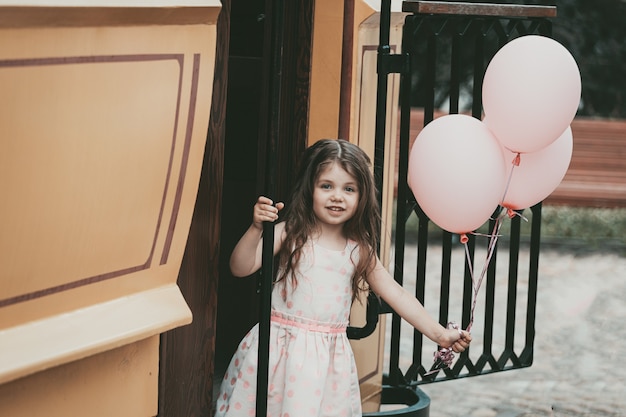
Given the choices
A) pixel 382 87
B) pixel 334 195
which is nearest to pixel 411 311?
pixel 334 195

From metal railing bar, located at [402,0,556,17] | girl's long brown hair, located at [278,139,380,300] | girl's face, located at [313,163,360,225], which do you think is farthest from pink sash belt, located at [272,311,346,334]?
metal railing bar, located at [402,0,556,17]

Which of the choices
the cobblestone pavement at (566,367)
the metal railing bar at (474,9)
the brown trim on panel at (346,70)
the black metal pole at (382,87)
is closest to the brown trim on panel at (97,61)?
the black metal pole at (382,87)

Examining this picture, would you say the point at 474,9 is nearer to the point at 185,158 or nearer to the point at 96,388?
the point at 185,158

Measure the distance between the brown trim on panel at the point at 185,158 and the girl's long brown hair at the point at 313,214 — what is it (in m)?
0.44

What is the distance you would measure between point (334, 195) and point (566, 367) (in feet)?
10.1

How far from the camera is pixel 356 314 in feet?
13.8

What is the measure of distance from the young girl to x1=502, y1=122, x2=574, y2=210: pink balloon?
0.52m

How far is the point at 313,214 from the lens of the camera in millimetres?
3508

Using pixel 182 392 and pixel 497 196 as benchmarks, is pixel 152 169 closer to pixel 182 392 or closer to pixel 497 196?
pixel 182 392

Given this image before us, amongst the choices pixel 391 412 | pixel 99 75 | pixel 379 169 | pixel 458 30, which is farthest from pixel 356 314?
pixel 99 75

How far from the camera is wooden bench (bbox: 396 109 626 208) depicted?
8.87 metres

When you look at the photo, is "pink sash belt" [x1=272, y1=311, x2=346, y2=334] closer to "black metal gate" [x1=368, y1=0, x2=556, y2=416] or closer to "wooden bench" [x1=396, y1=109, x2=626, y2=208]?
"black metal gate" [x1=368, y1=0, x2=556, y2=416]

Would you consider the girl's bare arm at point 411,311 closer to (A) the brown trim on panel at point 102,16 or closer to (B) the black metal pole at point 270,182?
(B) the black metal pole at point 270,182

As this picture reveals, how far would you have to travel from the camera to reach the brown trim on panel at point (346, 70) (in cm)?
390
